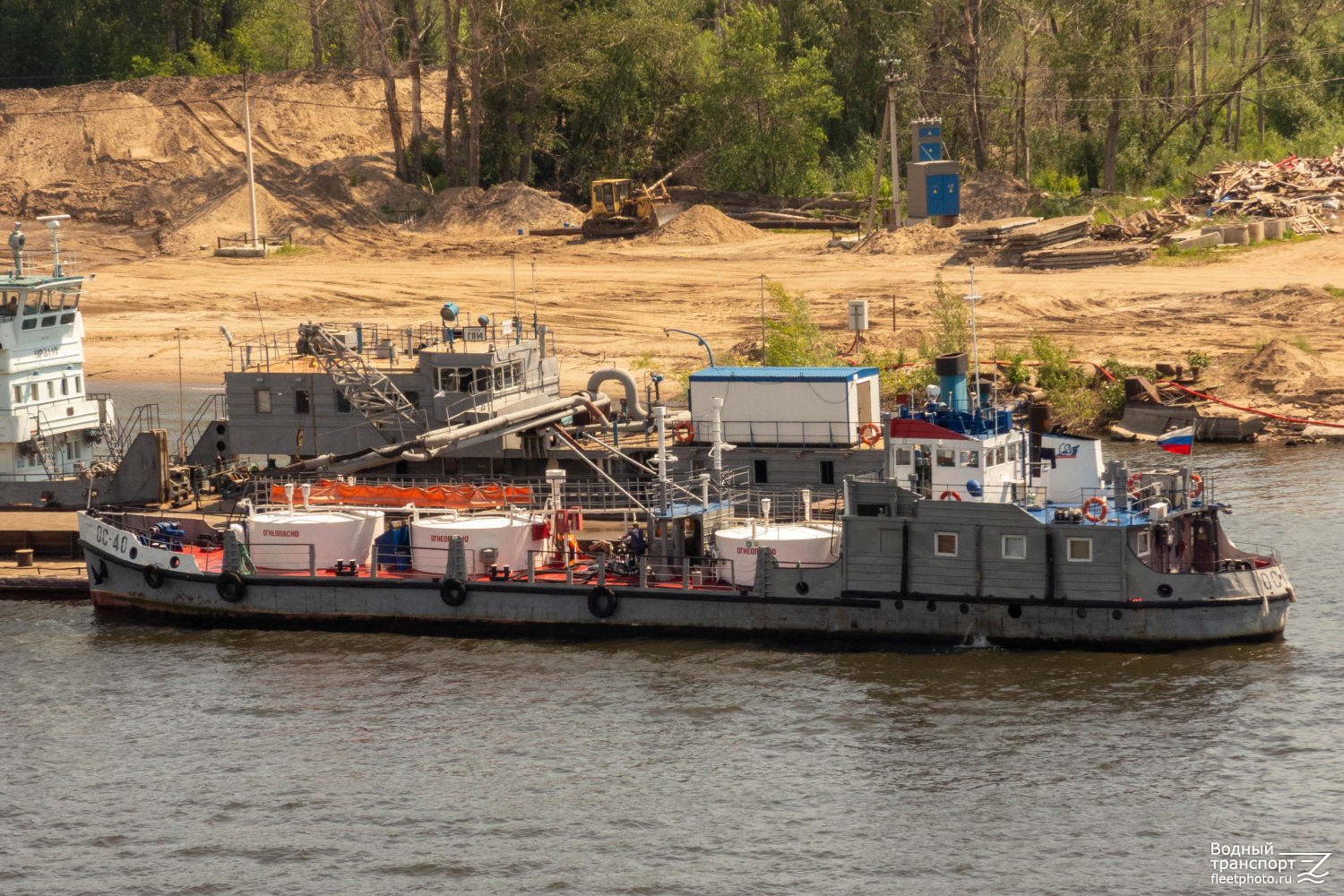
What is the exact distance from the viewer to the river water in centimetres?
2717

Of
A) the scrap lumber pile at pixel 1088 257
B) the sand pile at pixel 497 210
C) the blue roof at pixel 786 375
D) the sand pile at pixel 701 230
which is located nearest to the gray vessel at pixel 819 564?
the blue roof at pixel 786 375

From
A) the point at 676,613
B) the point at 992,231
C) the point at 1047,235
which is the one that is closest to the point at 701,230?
the point at 992,231

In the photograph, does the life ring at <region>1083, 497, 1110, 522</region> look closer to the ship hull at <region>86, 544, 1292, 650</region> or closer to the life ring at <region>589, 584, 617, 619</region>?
the ship hull at <region>86, 544, 1292, 650</region>

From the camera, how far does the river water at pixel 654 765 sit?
27172mm

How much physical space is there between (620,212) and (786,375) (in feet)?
161

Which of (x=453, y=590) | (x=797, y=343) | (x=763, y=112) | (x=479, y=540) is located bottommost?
(x=453, y=590)

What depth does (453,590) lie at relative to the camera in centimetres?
3803

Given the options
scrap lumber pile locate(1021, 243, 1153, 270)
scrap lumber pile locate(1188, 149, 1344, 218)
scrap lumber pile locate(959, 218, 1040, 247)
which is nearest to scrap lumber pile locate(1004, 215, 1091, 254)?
scrap lumber pile locate(959, 218, 1040, 247)

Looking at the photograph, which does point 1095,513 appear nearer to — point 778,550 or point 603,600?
point 778,550

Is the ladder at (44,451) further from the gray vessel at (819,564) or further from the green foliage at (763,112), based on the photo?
the green foliage at (763,112)

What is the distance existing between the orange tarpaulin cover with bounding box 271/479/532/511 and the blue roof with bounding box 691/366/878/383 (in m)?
6.24

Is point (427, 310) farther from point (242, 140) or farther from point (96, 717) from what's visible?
point (96, 717)

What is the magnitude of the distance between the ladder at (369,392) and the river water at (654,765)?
9.15 m

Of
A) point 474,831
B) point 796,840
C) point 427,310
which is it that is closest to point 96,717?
point 474,831
